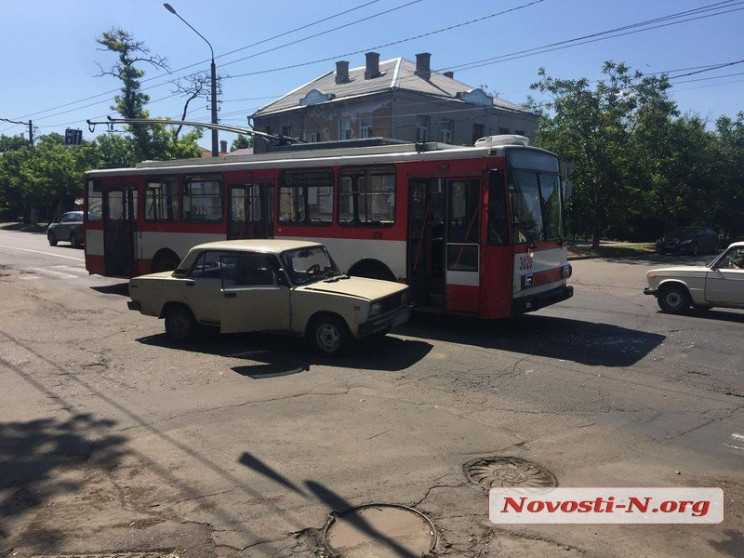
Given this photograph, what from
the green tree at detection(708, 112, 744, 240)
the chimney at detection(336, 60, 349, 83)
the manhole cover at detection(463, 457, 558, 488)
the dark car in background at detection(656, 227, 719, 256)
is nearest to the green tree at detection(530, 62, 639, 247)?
the dark car in background at detection(656, 227, 719, 256)

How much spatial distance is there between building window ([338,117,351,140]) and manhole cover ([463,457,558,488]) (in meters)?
39.3

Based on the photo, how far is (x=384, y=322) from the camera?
27.8ft

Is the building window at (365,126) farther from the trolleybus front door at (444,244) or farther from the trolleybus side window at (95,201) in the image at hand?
the trolleybus front door at (444,244)

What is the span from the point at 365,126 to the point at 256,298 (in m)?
34.9

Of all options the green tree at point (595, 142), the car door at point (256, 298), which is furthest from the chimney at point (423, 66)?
the car door at point (256, 298)

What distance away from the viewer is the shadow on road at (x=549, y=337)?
877 centimetres

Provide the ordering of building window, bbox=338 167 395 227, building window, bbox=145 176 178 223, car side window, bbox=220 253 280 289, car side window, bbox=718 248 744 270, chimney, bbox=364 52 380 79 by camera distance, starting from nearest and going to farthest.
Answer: car side window, bbox=220 253 280 289, building window, bbox=338 167 395 227, car side window, bbox=718 248 744 270, building window, bbox=145 176 178 223, chimney, bbox=364 52 380 79

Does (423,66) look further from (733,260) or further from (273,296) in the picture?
(273,296)

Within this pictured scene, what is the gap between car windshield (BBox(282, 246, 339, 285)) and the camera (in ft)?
28.9

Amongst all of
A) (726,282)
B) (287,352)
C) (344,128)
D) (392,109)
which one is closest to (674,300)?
(726,282)

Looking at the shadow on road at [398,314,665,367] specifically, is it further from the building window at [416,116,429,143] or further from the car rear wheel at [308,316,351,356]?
the building window at [416,116,429,143]

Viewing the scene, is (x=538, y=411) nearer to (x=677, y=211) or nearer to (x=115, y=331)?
(x=115, y=331)

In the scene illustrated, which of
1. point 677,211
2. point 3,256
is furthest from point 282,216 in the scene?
point 677,211

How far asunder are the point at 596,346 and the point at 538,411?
340 cm
